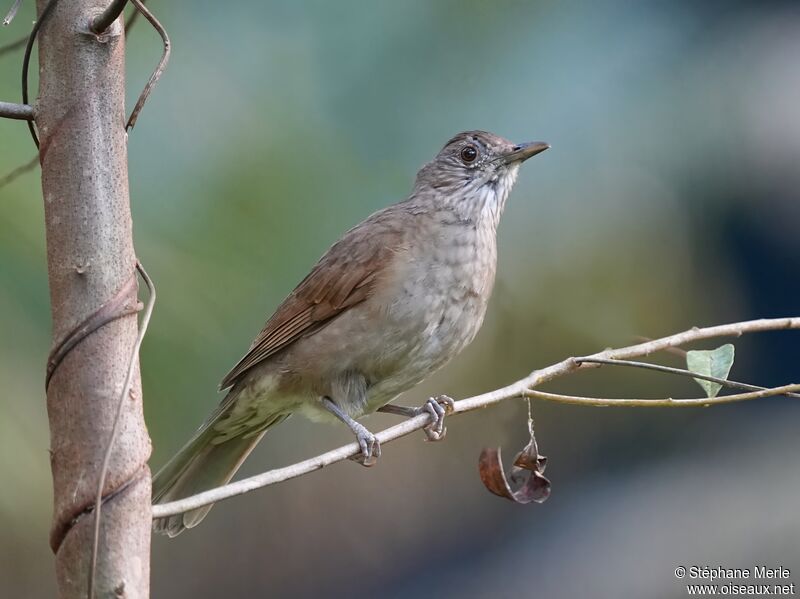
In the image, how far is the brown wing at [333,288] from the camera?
11.5 ft

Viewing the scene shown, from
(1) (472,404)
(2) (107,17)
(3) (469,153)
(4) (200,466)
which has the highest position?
(2) (107,17)

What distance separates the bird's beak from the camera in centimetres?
378

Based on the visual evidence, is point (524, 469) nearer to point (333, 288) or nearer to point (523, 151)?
point (333, 288)

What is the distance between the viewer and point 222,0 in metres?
4.41

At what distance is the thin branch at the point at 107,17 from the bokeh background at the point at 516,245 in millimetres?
2031

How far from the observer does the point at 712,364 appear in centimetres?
248

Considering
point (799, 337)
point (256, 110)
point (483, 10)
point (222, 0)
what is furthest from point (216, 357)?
point (799, 337)

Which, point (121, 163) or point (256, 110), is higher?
point (256, 110)

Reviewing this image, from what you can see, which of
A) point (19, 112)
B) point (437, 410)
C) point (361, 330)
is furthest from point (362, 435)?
point (19, 112)

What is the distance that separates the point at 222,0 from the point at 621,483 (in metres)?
3.24

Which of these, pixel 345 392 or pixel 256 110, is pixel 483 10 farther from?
pixel 345 392

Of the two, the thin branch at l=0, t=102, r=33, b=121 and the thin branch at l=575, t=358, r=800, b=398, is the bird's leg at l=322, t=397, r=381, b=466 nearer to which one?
the thin branch at l=575, t=358, r=800, b=398

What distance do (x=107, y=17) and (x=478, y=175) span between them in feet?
7.44

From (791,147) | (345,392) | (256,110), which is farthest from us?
(791,147)
